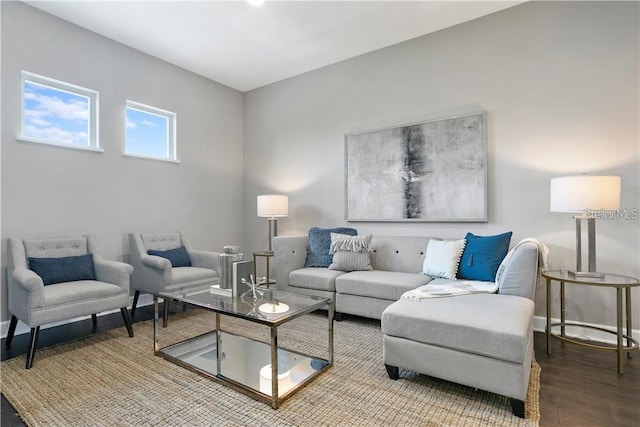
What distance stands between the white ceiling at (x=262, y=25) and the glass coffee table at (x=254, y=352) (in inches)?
101

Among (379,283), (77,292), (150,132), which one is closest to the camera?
(77,292)

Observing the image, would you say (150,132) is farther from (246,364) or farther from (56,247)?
(246,364)

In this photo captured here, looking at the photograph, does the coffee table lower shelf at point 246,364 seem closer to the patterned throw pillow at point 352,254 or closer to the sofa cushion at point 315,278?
the sofa cushion at point 315,278

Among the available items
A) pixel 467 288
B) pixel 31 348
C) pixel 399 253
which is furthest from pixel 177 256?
pixel 467 288

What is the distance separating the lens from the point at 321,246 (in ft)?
11.8

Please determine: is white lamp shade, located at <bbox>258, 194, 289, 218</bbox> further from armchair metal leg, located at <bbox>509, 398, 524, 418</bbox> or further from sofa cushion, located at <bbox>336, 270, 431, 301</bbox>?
armchair metal leg, located at <bbox>509, 398, 524, 418</bbox>

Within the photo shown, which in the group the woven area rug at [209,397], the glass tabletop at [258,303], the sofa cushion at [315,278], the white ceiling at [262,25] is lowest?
the woven area rug at [209,397]

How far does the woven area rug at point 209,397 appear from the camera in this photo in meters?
1.62

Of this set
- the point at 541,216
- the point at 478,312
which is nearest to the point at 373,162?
the point at 541,216

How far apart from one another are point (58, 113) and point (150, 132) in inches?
36.2

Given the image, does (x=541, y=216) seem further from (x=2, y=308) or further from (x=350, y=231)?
(x=2, y=308)

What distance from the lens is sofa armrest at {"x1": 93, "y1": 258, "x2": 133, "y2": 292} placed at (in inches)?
108

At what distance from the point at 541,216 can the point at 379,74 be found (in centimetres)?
228

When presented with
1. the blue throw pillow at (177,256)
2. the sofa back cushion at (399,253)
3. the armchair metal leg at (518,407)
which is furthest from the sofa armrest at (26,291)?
the armchair metal leg at (518,407)
